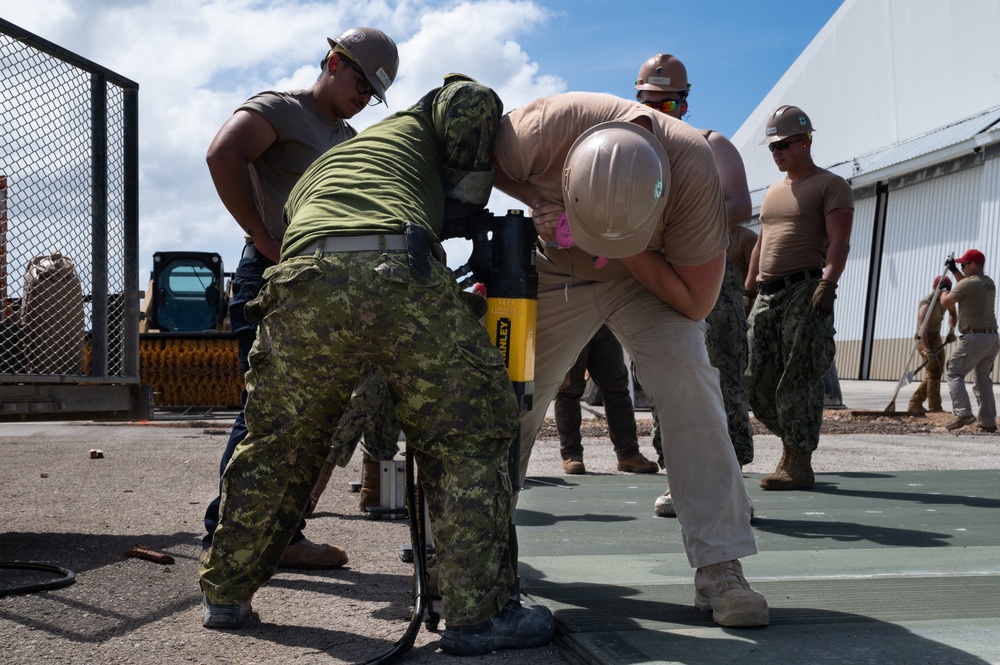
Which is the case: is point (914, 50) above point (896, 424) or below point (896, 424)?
above

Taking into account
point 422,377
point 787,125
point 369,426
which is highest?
point 787,125

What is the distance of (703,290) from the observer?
10.5ft

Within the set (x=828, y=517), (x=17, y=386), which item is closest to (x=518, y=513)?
(x=828, y=517)

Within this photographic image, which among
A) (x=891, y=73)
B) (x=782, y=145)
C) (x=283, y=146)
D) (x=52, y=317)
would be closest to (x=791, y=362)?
(x=782, y=145)

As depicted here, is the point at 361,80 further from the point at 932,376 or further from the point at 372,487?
the point at 932,376

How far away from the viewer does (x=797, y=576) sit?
3.82 m

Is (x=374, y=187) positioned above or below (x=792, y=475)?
above

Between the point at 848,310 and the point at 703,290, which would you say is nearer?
the point at 703,290

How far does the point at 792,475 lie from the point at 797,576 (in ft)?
8.62

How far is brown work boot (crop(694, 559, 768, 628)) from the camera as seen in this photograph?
2986 mm

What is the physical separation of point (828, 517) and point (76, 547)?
3.48 m

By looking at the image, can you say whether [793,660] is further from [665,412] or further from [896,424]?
[896,424]

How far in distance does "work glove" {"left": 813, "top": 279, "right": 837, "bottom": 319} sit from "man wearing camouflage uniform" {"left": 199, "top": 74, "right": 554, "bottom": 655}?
3.45 metres

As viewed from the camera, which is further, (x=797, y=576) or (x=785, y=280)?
(x=785, y=280)
